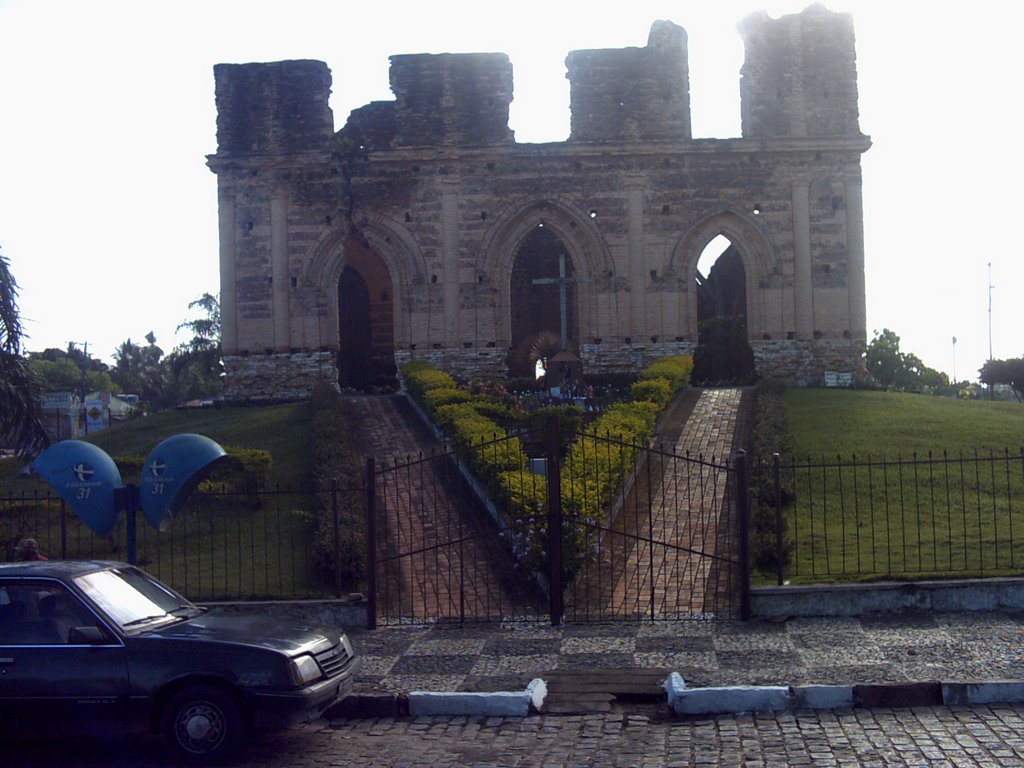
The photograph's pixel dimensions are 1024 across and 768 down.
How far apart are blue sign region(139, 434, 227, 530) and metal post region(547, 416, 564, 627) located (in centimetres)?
317

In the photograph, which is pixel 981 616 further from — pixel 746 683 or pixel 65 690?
pixel 65 690

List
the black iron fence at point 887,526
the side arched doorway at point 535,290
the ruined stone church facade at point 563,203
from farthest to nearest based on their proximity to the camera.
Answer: the side arched doorway at point 535,290 < the ruined stone church facade at point 563,203 < the black iron fence at point 887,526

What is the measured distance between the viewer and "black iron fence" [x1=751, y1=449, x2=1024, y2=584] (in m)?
12.1

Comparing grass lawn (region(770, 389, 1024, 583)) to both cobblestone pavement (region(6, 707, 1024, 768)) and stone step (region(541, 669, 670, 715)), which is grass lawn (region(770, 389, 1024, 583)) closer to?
stone step (region(541, 669, 670, 715))

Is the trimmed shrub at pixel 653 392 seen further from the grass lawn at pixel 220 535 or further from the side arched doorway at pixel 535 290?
the side arched doorway at pixel 535 290

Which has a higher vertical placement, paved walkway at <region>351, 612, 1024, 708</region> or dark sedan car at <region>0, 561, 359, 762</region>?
dark sedan car at <region>0, 561, 359, 762</region>

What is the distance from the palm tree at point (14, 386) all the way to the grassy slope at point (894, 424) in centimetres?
1115

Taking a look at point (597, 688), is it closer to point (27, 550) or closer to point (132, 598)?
point (132, 598)

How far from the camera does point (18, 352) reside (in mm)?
14617

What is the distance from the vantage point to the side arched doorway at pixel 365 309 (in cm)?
3566

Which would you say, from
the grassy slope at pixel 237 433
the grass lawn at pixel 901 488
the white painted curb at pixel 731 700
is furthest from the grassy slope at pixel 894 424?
the white painted curb at pixel 731 700

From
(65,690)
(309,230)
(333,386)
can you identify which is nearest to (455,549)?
(65,690)

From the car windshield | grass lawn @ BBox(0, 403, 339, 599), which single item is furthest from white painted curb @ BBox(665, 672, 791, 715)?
grass lawn @ BBox(0, 403, 339, 599)

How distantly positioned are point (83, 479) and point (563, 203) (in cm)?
2086
